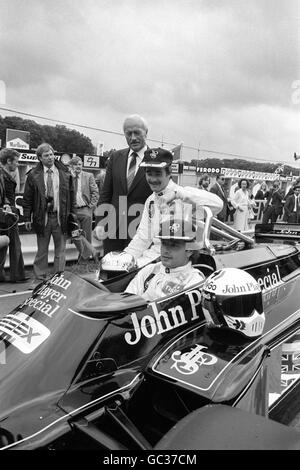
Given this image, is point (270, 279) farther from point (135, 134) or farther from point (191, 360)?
point (135, 134)

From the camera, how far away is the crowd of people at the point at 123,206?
2.83m

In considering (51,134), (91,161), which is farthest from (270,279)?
A: (51,134)

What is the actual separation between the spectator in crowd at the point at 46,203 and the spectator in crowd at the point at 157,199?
8.33ft

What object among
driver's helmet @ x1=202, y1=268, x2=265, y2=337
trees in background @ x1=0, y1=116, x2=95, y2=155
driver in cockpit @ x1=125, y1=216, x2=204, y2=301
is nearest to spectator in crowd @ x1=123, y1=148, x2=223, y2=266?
driver in cockpit @ x1=125, y1=216, x2=204, y2=301

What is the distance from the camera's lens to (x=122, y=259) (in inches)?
117

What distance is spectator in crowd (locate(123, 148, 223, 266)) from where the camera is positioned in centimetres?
349

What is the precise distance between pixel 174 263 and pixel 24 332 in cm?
103

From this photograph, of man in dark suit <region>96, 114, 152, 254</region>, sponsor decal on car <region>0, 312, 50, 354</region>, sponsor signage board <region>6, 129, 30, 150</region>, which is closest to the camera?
sponsor decal on car <region>0, 312, 50, 354</region>

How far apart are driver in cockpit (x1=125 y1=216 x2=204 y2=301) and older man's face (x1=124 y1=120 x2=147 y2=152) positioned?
1.61 metres

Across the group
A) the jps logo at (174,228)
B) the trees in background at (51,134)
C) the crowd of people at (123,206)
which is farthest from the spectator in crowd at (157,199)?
the trees in background at (51,134)

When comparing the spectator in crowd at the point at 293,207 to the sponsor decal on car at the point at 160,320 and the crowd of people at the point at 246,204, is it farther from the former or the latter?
the sponsor decal on car at the point at 160,320

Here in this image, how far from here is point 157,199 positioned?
374cm

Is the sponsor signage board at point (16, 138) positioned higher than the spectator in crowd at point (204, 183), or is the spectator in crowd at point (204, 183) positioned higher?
the sponsor signage board at point (16, 138)

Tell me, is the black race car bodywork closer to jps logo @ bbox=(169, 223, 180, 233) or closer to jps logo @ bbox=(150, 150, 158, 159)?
jps logo @ bbox=(169, 223, 180, 233)
